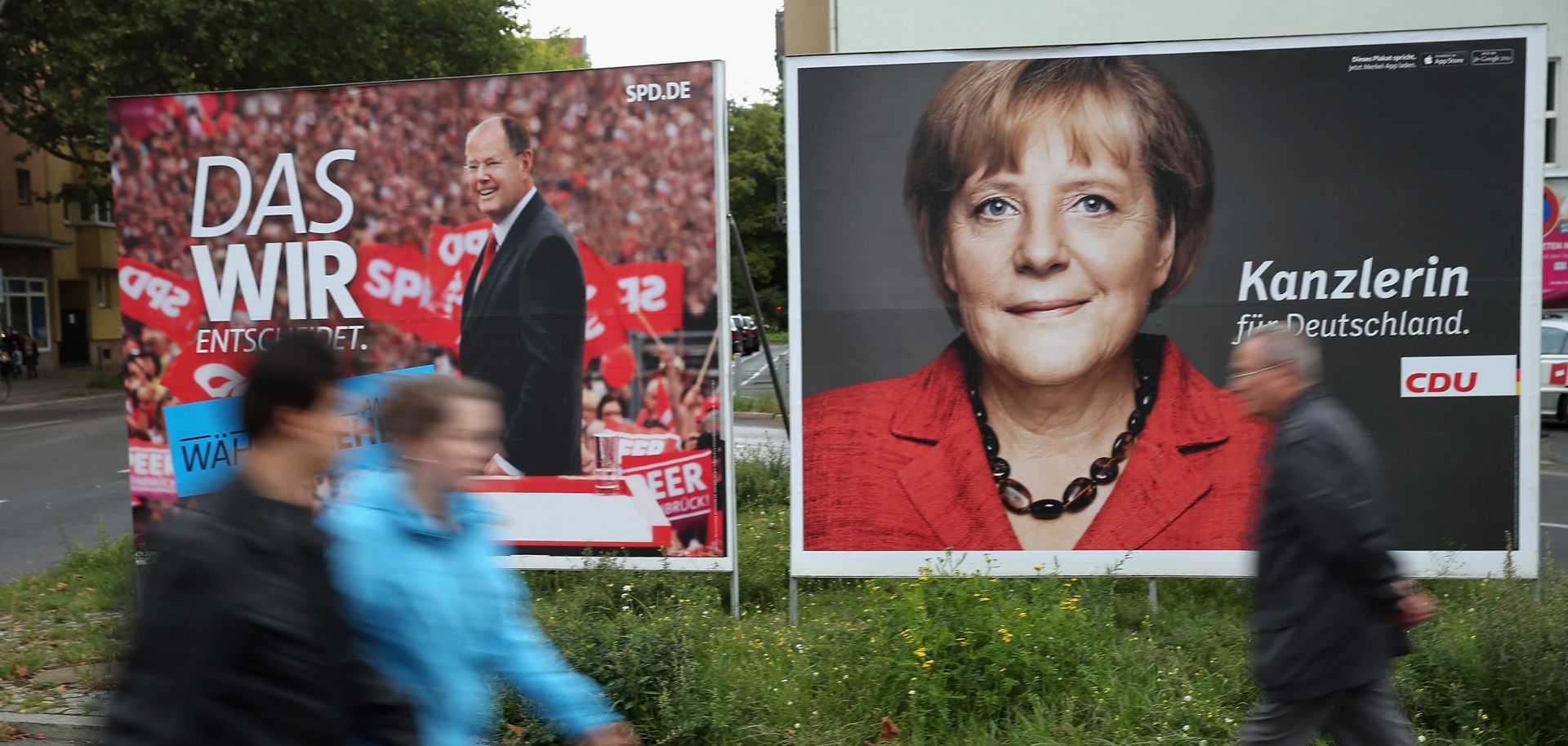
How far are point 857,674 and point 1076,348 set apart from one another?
2359 millimetres

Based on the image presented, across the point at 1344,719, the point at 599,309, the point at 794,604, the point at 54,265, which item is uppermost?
the point at 54,265

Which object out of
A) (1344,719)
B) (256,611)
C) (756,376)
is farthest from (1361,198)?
(756,376)

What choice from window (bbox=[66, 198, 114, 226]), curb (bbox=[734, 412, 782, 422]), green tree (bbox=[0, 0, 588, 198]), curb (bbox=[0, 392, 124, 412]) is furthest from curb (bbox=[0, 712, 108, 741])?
window (bbox=[66, 198, 114, 226])

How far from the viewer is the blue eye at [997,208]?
6332mm

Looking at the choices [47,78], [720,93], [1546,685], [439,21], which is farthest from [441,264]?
[439,21]

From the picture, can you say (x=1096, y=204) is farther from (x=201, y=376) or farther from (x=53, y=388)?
(x=53, y=388)

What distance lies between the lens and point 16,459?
16656 mm

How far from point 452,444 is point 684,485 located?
12.9 ft

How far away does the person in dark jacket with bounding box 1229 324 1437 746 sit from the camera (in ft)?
11.2

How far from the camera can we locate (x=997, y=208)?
6.34 meters

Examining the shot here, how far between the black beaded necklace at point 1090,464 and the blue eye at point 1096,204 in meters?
0.77

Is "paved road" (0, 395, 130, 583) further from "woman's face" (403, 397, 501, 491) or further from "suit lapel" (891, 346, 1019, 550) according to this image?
"woman's face" (403, 397, 501, 491)

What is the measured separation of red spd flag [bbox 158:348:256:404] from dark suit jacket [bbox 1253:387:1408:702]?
6178mm


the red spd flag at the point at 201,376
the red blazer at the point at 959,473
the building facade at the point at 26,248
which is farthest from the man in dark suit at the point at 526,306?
the building facade at the point at 26,248
